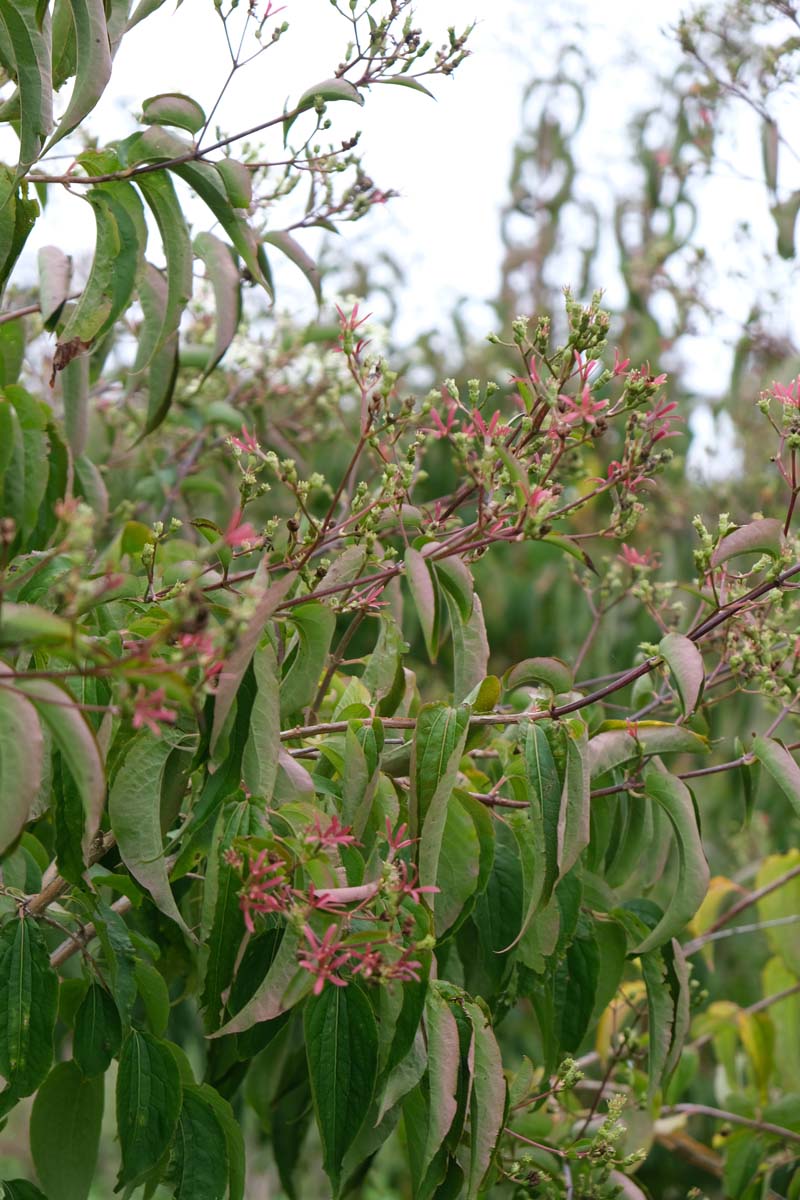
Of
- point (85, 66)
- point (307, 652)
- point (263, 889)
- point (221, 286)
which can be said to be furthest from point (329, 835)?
point (85, 66)

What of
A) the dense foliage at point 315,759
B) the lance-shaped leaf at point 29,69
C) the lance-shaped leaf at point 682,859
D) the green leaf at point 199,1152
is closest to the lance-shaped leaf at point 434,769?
the dense foliage at point 315,759

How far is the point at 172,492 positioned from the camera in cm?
233

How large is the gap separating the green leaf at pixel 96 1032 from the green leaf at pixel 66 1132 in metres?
0.03

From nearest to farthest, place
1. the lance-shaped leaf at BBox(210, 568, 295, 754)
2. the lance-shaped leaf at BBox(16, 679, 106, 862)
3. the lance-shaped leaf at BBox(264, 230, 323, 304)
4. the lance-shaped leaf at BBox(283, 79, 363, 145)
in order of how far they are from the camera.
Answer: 1. the lance-shaped leaf at BBox(16, 679, 106, 862)
2. the lance-shaped leaf at BBox(210, 568, 295, 754)
3. the lance-shaped leaf at BBox(283, 79, 363, 145)
4. the lance-shaped leaf at BBox(264, 230, 323, 304)

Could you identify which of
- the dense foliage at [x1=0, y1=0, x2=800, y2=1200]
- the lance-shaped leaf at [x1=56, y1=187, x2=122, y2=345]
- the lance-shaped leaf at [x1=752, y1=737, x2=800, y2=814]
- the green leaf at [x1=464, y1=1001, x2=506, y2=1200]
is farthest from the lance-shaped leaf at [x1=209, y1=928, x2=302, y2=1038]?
the lance-shaped leaf at [x1=56, y1=187, x2=122, y2=345]

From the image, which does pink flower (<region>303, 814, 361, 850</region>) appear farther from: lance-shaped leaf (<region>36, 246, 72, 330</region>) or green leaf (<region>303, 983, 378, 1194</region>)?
lance-shaped leaf (<region>36, 246, 72, 330</region>)

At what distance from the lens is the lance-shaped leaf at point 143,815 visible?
3.18ft

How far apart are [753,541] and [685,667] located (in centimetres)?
14

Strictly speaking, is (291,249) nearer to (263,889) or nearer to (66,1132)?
(263,889)

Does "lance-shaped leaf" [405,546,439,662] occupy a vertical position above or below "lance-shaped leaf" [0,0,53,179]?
below

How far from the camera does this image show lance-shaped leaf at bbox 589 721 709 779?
3.77 feet

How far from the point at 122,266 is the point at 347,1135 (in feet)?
2.64

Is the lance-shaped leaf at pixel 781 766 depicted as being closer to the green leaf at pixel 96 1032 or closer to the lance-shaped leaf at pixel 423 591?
the lance-shaped leaf at pixel 423 591

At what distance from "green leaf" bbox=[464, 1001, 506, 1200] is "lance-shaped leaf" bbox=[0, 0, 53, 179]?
0.85 m
